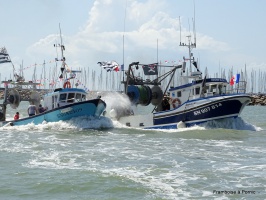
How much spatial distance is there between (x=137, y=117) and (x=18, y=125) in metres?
7.72

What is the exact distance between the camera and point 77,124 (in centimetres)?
2875

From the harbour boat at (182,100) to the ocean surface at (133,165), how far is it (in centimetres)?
120

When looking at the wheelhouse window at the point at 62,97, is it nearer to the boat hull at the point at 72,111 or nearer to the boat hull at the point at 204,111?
the boat hull at the point at 72,111

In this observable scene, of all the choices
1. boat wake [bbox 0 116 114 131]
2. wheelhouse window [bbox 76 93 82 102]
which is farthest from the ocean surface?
wheelhouse window [bbox 76 93 82 102]

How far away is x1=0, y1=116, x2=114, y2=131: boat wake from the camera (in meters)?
28.5

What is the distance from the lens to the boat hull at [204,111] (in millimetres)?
26734

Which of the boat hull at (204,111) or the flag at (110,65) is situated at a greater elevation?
the flag at (110,65)

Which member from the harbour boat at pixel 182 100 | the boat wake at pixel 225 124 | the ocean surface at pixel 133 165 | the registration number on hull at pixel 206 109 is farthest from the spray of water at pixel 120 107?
the boat wake at pixel 225 124

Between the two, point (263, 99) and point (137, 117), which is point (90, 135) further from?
point (263, 99)

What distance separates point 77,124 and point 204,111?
303 inches

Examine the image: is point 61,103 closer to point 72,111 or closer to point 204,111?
point 72,111

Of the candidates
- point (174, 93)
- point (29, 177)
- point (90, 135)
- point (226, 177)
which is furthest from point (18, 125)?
point (226, 177)

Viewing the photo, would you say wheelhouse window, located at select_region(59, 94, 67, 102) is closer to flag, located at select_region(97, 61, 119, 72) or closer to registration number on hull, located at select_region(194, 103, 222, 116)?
flag, located at select_region(97, 61, 119, 72)

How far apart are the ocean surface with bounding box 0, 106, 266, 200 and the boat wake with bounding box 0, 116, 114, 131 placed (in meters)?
1.79
